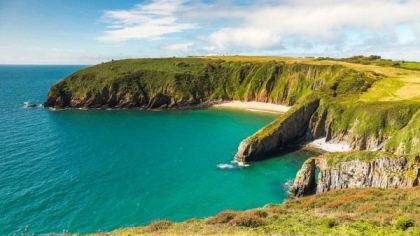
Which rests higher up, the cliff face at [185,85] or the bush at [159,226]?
the cliff face at [185,85]

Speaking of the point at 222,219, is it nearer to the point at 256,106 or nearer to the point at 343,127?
the point at 343,127

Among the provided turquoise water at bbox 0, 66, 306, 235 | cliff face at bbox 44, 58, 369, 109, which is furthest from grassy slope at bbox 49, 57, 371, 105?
turquoise water at bbox 0, 66, 306, 235

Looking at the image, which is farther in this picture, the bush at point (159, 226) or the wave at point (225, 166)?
the wave at point (225, 166)

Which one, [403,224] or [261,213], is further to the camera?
[261,213]

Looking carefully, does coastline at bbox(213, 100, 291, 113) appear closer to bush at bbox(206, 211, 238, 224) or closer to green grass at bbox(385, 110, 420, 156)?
green grass at bbox(385, 110, 420, 156)

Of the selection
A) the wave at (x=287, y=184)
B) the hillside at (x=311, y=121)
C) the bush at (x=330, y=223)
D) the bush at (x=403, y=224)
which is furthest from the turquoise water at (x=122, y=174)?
the bush at (x=403, y=224)

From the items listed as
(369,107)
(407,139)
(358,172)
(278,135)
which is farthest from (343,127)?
(358,172)

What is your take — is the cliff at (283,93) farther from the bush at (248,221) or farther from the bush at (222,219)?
the bush at (248,221)
